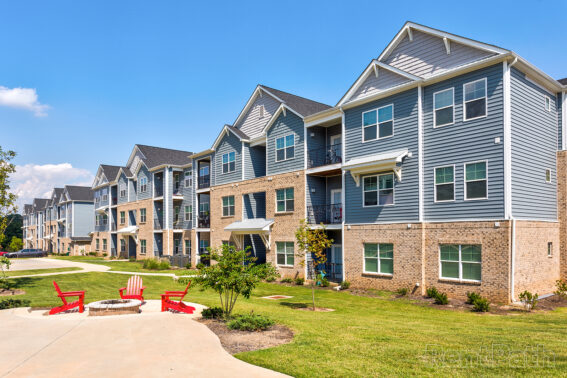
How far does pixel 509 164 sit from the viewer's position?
638 inches

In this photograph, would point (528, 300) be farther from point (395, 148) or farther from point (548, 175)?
point (395, 148)

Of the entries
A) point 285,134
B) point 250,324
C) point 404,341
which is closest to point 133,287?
point 250,324

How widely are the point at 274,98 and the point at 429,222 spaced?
15294 millimetres

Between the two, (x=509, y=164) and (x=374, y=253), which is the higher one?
(x=509, y=164)

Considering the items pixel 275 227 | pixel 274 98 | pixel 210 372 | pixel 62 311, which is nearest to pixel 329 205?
pixel 275 227

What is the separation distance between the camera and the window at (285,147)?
1038 inches

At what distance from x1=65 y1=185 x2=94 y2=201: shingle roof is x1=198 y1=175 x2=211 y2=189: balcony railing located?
38.0 m

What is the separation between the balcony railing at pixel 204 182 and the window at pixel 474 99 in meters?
23.6

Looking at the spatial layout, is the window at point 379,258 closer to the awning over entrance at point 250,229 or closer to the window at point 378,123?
the window at point 378,123

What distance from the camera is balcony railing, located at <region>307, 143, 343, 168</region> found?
25.2 meters

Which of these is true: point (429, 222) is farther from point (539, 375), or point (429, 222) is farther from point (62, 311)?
point (62, 311)

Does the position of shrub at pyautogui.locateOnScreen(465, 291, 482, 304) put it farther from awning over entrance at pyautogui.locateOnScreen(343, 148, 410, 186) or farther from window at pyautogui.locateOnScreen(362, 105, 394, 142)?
window at pyautogui.locateOnScreen(362, 105, 394, 142)

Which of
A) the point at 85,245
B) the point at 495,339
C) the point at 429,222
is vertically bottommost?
the point at 85,245

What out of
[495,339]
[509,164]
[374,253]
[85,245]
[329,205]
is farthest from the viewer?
[85,245]
